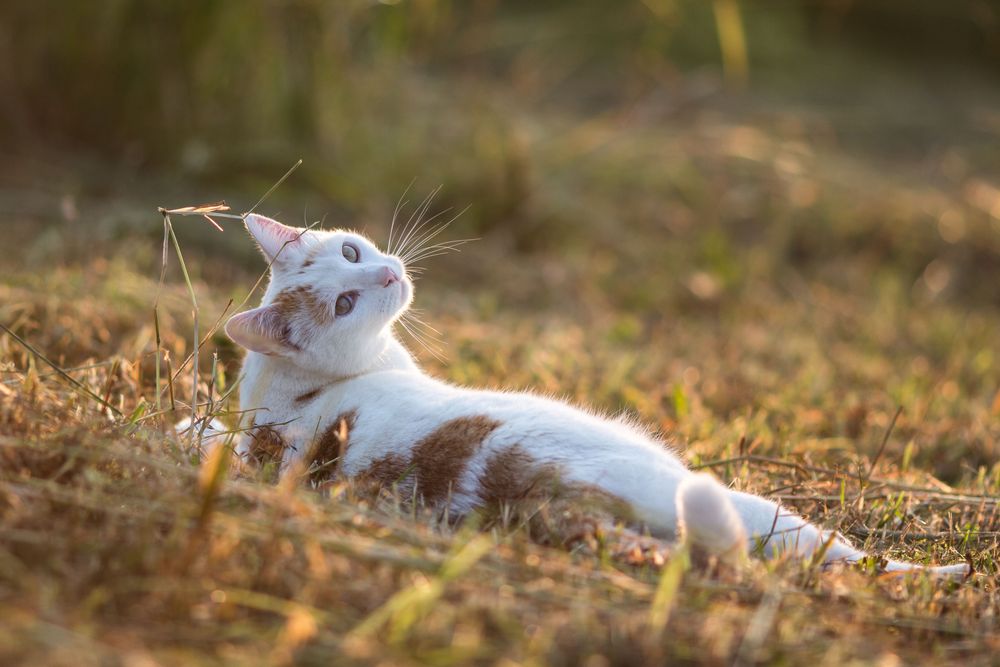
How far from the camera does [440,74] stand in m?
7.86

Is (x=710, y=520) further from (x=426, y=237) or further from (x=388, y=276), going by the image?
(x=426, y=237)

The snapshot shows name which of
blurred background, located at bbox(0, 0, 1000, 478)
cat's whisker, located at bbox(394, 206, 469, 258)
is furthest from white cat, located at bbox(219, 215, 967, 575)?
blurred background, located at bbox(0, 0, 1000, 478)

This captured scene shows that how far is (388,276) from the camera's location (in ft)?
7.66

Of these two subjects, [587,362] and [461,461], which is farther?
[587,362]

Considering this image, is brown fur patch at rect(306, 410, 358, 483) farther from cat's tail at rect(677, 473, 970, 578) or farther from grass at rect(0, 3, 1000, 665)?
cat's tail at rect(677, 473, 970, 578)

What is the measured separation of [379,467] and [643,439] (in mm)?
566

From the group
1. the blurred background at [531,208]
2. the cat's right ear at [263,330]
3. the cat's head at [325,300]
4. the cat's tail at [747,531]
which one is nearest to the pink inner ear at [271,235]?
the cat's head at [325,300]

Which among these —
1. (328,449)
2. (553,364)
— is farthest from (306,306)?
(553,364)

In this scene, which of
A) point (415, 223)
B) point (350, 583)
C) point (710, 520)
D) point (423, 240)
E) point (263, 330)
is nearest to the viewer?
point (350, 583)

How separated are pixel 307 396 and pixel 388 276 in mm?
347

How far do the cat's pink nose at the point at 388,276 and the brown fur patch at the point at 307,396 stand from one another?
297 millimetres

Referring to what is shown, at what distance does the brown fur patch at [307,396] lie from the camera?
2.30m

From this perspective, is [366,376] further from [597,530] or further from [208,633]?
[208,633]

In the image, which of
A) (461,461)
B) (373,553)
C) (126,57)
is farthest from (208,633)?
(126,57)
